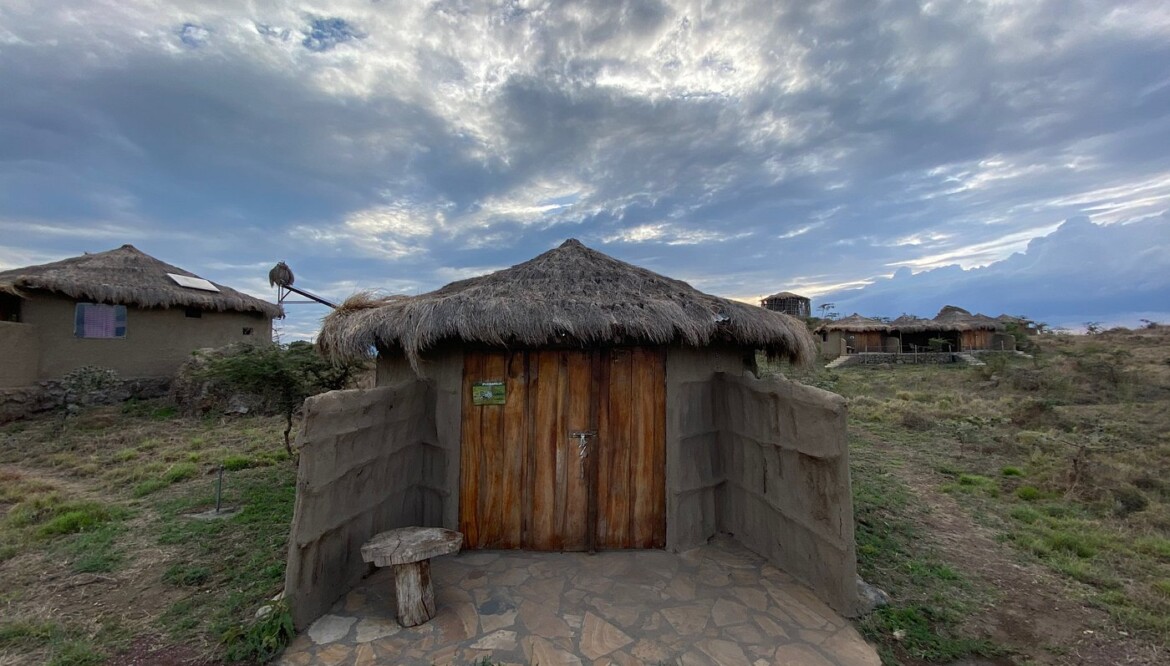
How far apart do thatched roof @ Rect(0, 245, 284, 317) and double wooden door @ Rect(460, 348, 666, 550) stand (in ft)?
39.1

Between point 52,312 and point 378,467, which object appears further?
point 52,312

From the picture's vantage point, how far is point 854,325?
95.0 feet

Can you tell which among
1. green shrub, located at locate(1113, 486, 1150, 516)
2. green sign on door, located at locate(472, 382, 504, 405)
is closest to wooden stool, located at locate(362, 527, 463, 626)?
green sign on door, located at locate(472, 382, 504, 405)

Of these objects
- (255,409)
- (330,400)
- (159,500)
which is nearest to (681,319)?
(330,400)

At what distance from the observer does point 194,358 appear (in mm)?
11484

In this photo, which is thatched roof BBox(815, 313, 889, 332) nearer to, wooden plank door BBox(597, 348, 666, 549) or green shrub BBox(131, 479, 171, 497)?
wooden plank door BBox(597, 348, 666, 549)

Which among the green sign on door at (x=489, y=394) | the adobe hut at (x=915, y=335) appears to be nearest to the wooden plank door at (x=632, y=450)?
the green sign on door at (x=489, y=394)

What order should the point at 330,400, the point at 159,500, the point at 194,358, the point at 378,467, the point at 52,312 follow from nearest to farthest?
1. the point at 330,400
2. the point at 378,467
3. the point at 159,500
4. the point at 52,312
5. the point at 194,358

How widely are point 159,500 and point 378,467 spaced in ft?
13.2

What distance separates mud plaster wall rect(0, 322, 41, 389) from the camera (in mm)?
9766

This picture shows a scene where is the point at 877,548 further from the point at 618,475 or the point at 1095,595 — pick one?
the point at 618,475

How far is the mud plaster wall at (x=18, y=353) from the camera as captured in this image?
9766mm

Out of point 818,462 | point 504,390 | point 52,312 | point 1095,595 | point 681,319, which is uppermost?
point 52,312

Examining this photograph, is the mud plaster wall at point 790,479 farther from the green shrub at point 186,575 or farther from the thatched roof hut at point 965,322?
the thatched roof hut at point 965,322
